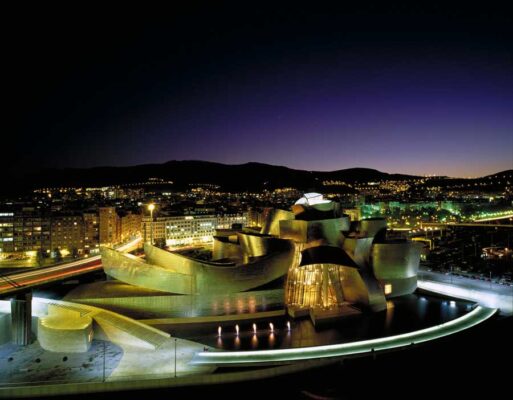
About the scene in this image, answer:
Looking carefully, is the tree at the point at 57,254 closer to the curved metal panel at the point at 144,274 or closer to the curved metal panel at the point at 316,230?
the curved metal panel at the point at 144,274

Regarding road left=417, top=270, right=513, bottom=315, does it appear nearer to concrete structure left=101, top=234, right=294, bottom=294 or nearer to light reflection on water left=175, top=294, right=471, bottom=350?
light reflection on water left=175, top=294, right=471, bottom=350

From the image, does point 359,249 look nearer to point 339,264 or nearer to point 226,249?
point 339,264

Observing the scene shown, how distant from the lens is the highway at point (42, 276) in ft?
73.0

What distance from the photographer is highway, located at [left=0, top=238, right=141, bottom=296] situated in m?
22.2

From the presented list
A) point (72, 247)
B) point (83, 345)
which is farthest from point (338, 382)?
point (72, 247)

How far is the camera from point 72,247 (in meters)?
55.4

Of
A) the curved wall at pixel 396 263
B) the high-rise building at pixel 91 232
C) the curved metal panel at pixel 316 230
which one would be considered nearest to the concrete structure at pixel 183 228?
the high-rise building at pixel 91 232

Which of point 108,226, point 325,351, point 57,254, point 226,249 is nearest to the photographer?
point 325,351

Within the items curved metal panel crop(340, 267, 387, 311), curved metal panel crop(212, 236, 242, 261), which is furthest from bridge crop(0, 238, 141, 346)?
curved metal panel crop(340, 267, 387, 311)

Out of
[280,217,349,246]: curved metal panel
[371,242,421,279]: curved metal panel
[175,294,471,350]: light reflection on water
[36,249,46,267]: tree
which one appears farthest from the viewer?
[36,249,46,267]: tree

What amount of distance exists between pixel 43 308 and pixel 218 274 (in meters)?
8.05

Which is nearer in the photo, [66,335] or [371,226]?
[66,335]

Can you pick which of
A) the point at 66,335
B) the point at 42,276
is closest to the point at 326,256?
the point at 66,335

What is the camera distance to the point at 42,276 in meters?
24.5
